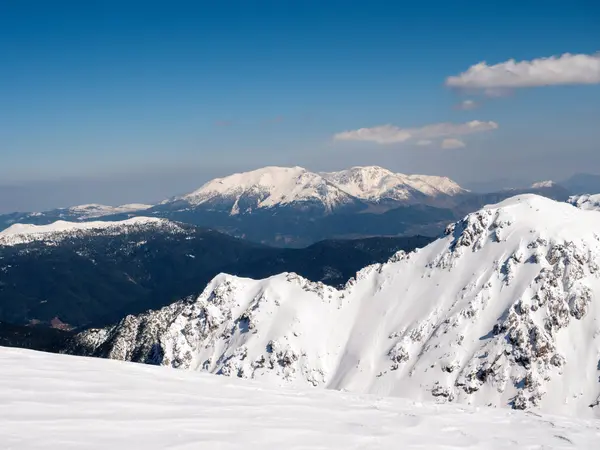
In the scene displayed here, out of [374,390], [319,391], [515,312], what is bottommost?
[374,390]

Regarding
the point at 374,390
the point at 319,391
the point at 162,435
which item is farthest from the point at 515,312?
the point at 162,435

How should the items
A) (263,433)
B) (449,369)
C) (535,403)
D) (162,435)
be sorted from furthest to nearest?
(449,369) → (535,403) → (263,433) → (162,435)

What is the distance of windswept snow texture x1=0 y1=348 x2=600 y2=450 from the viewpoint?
71.9ft

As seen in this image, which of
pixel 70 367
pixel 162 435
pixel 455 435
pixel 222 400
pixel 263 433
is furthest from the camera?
pixel 70 367

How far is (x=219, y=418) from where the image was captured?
2594cm

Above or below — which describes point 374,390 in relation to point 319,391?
below

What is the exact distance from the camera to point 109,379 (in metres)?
31.5

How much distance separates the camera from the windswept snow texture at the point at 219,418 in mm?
21922

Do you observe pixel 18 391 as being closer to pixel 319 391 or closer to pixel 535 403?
pixel 319 391

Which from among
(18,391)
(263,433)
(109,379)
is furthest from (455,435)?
(18,391)

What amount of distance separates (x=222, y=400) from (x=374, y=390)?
569 feet

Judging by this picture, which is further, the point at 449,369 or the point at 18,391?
the point at 449,369

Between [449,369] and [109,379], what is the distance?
583 ft

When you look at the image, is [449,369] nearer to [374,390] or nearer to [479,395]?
[479,395]
